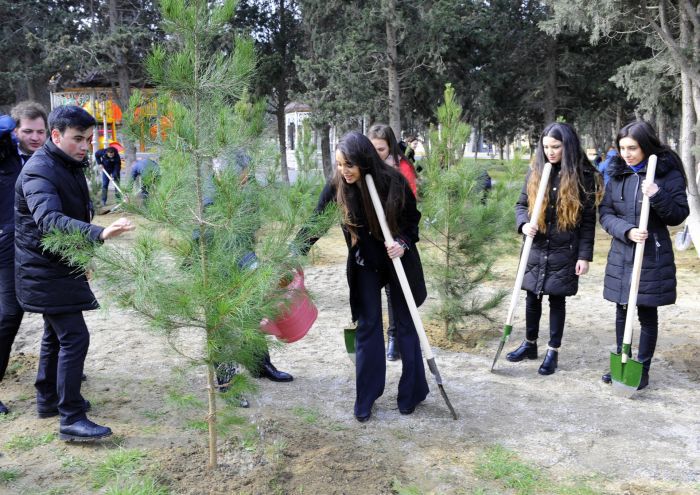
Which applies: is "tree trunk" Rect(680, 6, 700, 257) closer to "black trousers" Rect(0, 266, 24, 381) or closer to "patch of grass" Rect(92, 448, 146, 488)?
"patch of grass" Rect(92, 448, 146, 488)

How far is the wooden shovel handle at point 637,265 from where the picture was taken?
3607 mm

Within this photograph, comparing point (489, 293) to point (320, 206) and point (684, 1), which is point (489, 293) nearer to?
point (320, 206)

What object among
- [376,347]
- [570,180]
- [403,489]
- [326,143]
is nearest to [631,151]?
[570,180]

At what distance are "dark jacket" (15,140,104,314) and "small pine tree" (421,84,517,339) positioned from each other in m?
2.54

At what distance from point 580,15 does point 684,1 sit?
1.51 meters

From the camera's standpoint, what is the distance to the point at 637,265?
3.64 m

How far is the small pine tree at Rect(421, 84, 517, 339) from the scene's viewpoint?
4.65 metres

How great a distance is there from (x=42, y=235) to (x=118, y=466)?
1.15 m

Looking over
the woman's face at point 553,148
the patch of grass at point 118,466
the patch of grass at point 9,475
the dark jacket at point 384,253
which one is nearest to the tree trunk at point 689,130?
the woman's face at point 553,148

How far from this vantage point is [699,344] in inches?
191

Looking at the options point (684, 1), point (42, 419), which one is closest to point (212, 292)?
point (42, 419)

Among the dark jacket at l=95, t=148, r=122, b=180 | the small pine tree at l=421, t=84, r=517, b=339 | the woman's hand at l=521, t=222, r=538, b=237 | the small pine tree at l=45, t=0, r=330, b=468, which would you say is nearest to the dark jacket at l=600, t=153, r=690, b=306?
the woman's hand at l=521, t=222, r=538, b=237

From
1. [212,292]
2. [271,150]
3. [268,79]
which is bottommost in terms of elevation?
[212,292]

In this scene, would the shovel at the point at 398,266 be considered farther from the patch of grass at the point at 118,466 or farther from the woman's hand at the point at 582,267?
the patch of grass at the point at 118,466
